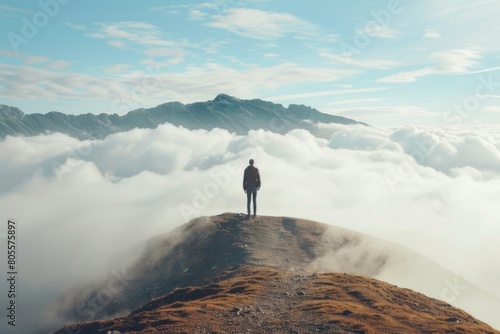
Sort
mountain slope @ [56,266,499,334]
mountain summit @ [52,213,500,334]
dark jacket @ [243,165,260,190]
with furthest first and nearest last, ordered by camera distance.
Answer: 1. dark jacket @ [243,165,260,190]
2. mountain summit @ [52,213,500,334]
3. mountain slope @ [56,266,499,334]

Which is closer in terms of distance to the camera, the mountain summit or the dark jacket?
the mountain summit

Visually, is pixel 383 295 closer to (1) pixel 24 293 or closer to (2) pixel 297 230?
(2) pixel 297 230

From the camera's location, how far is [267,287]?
962 inches

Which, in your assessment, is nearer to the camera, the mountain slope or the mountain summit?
the mountain slope

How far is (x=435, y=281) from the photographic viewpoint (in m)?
59.8

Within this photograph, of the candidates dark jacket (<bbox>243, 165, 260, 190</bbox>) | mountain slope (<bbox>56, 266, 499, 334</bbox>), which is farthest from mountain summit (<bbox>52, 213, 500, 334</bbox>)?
dark jacket (<bbox>243, 165, 260, 190</bbox>)

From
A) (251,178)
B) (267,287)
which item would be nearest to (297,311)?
(267,287)

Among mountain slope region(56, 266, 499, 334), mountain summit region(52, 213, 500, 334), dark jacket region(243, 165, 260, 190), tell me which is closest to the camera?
mountain slope region(56, 266, 499, 334)

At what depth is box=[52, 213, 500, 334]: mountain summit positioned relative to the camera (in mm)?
17922

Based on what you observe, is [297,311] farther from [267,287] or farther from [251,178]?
[251,178]

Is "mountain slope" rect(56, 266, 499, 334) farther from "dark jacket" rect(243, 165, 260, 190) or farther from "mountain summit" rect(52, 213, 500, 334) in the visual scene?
"dark jacket" rect(243, 165, 260, 190)

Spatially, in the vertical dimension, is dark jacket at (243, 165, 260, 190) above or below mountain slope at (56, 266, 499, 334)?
above

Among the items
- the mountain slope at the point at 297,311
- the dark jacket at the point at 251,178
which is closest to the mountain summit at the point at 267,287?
the mountain slope at the point at 297,311

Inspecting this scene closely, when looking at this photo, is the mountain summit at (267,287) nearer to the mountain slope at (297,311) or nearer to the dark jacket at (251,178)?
the mountain slope at (297,311)
